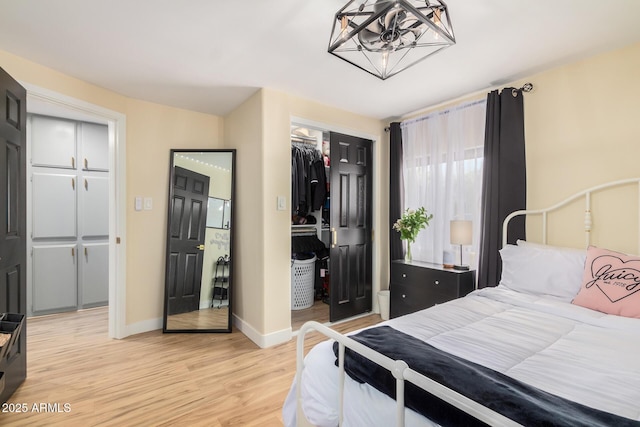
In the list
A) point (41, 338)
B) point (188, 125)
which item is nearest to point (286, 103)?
point (188, 125)

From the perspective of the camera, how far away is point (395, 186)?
351cm

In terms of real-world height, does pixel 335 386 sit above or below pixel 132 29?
below

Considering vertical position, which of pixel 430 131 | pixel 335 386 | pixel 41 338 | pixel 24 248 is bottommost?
pixel 41 338

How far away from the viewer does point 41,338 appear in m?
2.87

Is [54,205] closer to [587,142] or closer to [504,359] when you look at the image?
[504,359]

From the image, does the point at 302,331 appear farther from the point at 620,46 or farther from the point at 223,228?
the point at 620,46

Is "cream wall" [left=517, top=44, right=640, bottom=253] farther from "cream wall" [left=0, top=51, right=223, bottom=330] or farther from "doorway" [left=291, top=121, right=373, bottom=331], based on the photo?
"cream wall" [left=0, top=51, right=223, bottom=330]

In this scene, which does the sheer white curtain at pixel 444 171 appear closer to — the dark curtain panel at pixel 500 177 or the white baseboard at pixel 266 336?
the dark curtain panel at pixel 500 177

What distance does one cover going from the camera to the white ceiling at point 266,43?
5.37 feet

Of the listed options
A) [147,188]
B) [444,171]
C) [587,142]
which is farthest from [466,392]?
[147,188]

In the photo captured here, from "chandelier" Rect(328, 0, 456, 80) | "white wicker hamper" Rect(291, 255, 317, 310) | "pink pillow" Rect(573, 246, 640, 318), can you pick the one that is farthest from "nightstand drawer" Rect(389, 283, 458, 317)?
"chandelier" Rect(328, 0, 456, 80)

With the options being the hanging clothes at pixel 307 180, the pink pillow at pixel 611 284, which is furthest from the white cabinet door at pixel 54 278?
the pink pillow at pixel 611 284

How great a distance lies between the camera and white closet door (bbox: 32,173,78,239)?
11.2ft

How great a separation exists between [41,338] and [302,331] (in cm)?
308
